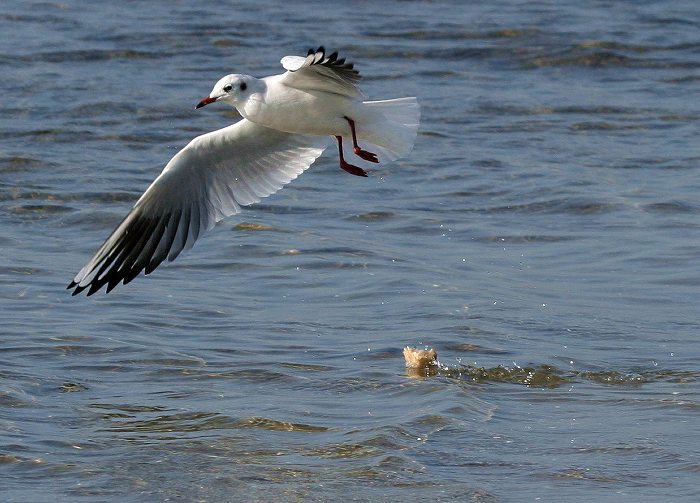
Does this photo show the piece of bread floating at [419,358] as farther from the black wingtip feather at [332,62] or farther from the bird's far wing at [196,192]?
the bird's far wing at [196,192]

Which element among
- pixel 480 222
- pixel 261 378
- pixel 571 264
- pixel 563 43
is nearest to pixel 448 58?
pixel 563 43

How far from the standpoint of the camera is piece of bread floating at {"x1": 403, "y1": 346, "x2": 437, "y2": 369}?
665 centimetres

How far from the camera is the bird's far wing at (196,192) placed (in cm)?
730

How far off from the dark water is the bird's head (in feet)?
3.92

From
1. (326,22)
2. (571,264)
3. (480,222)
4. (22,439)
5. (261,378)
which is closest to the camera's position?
(22,439)

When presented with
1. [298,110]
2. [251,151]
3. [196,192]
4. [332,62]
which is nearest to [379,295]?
[251,151]

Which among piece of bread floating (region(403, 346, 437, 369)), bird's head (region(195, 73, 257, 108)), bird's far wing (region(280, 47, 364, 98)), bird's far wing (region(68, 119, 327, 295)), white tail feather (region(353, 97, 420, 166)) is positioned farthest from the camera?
bird's far wing (region(68, 119, 327, 295))

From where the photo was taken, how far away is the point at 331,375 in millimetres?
6695

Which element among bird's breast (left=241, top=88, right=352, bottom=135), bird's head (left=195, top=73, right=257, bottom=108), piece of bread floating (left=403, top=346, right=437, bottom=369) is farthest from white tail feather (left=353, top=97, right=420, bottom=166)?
piece of bread floating (left=403, top=346, right=437, bottom=369)

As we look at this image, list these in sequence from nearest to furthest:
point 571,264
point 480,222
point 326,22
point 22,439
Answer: point 22,439 → point 571,264 → point 480,222 → point 326,22

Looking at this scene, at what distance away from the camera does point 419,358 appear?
6.65 meters

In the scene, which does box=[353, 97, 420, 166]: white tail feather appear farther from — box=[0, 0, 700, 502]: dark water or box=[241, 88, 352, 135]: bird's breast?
box=[0, 0, 700, 502]: dark water

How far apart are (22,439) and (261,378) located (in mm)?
1303

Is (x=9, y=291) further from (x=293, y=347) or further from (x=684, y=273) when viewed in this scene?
(x=684, y=273)
